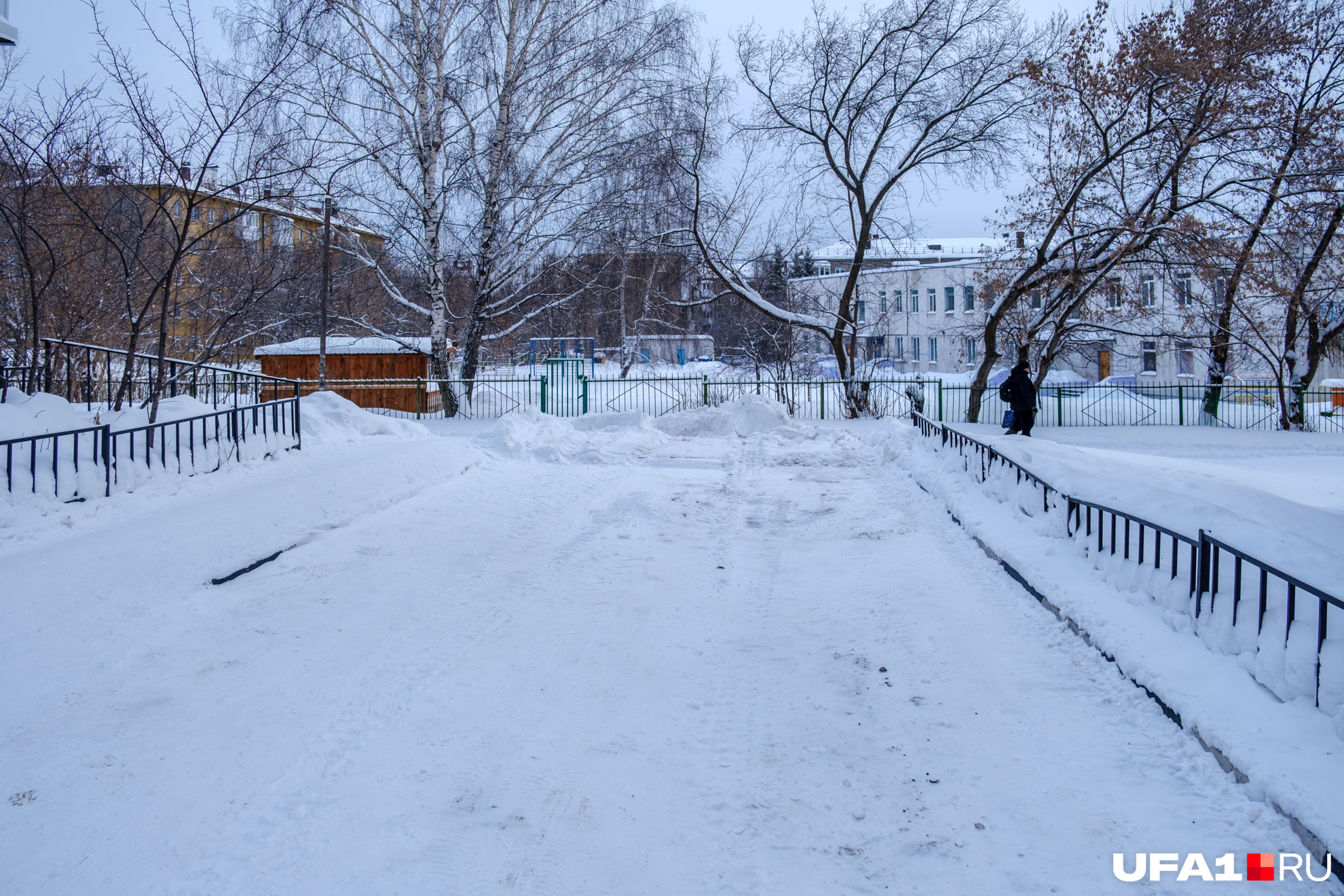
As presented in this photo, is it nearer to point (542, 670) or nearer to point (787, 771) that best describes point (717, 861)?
point (787, 771)

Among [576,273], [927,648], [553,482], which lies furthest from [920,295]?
[927,648]

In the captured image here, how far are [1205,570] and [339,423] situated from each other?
13441 millimetres

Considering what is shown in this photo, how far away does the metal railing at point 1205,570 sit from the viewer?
443cm

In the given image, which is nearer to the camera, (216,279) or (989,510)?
(989,510)

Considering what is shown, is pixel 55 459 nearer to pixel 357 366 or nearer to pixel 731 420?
pixel 731 420

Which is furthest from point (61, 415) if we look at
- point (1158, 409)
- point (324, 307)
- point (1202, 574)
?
point (1158, 409)

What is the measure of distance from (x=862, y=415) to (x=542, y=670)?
64.7 ft

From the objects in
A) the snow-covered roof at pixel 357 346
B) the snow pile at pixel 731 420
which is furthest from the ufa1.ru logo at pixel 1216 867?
the snow-covered roof at pixel 357 346

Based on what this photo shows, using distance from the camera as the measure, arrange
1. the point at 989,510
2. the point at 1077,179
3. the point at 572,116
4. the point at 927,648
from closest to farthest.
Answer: the point at 927,648
the point at 989,510
the point at 1077,179
the point at 572,116

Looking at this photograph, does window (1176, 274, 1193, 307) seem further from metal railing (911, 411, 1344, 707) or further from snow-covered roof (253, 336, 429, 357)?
snow-covered roof (253, 336, 429, 357)

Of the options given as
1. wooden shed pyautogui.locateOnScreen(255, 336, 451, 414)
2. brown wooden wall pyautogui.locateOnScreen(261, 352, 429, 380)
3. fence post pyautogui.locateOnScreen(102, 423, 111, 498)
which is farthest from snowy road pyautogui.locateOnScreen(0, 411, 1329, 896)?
brown wooden wall pyautogui.locateOnScreen(261, 352, 429, 380)

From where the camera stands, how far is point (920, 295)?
54.7 meters

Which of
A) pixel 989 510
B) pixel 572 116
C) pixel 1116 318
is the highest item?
pixel 572 116

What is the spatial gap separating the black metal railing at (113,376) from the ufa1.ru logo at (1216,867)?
10686 mm
